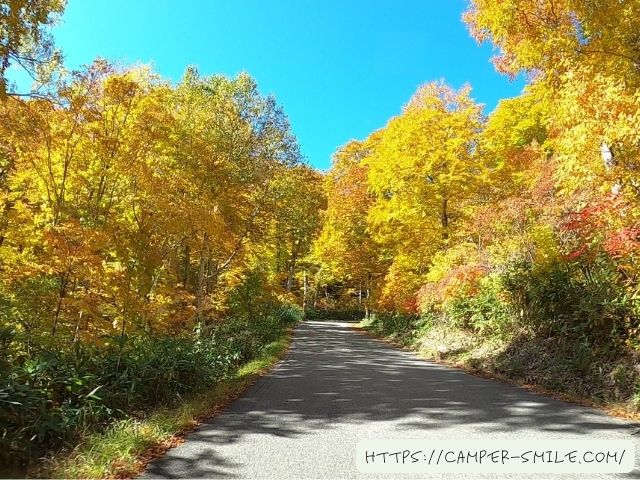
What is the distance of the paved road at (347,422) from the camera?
412cm

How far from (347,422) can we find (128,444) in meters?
2.49

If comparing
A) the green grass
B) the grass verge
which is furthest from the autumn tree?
the grass verge

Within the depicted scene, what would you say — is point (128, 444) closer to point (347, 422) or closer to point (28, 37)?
point (347, 422)

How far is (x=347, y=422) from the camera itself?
18.3ft

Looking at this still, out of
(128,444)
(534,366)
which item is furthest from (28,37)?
(534,366)

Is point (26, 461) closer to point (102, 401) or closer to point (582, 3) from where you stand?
point (102, 401)

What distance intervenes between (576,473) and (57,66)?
768 centimetres

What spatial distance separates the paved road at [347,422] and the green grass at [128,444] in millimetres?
196

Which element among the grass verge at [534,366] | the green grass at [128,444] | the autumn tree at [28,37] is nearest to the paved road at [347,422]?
the green grass at [128,444]

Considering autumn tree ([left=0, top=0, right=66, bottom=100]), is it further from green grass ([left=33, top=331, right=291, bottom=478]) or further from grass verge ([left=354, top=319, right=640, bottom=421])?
grass verge ([left=354, top=319, right=640, bottom=421])

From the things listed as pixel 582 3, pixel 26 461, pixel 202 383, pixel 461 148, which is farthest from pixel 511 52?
pixel 26 461

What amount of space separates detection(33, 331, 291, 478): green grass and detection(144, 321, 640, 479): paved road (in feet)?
0.64

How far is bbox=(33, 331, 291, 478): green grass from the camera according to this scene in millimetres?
3906

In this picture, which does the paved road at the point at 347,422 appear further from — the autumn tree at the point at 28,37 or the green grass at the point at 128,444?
the autumn tree at the point at 28,37
